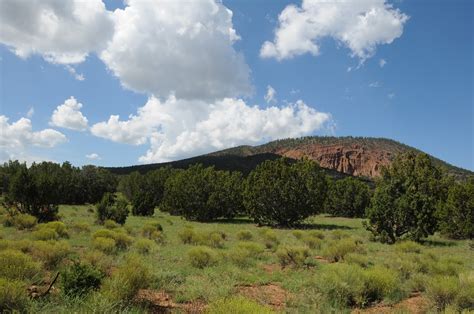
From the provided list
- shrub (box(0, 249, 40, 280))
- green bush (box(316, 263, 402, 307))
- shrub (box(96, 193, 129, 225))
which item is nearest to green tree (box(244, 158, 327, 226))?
shrub (box(96, 193, 129, 225))

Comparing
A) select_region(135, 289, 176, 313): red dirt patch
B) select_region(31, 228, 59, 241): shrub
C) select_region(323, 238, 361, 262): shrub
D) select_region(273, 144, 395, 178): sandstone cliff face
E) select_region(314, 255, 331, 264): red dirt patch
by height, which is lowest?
select_region(135, 289, 176, 313): red dirt patch

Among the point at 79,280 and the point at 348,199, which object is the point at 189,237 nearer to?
the point at 79,280

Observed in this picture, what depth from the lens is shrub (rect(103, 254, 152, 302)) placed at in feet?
25.0

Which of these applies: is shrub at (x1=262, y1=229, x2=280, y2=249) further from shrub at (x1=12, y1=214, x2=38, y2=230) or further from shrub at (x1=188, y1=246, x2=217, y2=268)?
shrub at (x1=12, y1=214, x2=38, y2=230)

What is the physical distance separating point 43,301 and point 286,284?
21.2 ft

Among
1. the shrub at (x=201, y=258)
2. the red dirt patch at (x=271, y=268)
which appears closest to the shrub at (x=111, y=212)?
the shrub at (x=201, y=258)

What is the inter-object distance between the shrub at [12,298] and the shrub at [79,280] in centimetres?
106

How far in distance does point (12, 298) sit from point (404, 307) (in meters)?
8.55

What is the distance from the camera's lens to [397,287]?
10.4m

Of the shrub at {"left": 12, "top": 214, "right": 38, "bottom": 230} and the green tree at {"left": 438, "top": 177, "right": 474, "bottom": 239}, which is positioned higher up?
the green tree at {"left": 438, "top": 177, "right": 474, "bottom": 239}

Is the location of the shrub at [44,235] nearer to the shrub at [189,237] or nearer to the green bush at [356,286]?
the shrub at [189,237]

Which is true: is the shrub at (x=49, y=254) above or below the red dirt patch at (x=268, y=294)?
above

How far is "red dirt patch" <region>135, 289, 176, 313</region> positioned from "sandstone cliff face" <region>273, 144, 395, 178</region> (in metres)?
165

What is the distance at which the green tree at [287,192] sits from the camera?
34.6 meters
